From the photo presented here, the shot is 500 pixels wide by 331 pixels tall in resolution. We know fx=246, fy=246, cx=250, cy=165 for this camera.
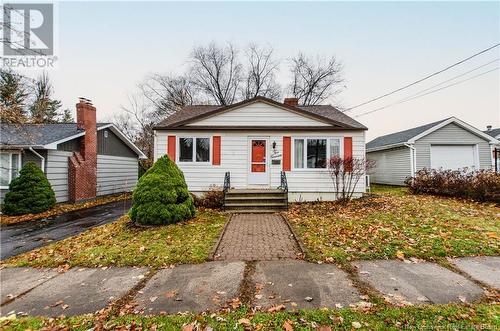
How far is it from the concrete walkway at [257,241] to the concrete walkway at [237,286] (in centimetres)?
38

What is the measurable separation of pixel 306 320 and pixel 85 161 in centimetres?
1490

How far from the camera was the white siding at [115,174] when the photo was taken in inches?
610

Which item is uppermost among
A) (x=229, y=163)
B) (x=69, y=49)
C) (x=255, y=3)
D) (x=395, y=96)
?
(x=255, y=3)

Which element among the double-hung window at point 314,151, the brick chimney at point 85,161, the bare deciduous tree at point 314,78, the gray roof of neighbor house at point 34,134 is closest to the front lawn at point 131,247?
the double-hung window at point 314,151

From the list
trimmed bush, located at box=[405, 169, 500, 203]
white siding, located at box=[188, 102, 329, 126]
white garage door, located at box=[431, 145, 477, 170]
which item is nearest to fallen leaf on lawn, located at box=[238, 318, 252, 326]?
white siding, located at box=[188, 102, 329, 126]

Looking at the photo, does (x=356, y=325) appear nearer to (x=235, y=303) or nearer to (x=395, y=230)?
(x=235, y=303)

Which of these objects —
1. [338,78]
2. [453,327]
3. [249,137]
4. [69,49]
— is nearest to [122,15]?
[69,49]

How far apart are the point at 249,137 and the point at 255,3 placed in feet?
20.5

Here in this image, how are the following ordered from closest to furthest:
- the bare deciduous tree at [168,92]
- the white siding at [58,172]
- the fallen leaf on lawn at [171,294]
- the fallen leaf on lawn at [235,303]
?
the fallen leaf on lawn at [235,303]
the fallen leaf on lawn at [171,294]
the white siding at [58,172]
the bare deciduous tree at [168,92]

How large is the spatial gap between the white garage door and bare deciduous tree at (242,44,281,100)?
66.3ft

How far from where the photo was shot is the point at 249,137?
1130 cm

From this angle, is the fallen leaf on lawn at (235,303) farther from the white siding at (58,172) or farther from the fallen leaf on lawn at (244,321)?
the white siding at (58,172)

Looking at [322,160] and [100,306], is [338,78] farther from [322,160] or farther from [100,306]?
[100,306]

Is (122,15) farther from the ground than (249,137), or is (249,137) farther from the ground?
(122,15)
